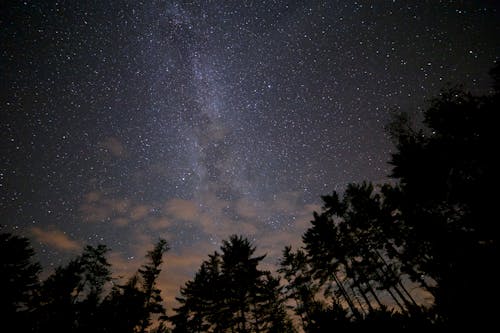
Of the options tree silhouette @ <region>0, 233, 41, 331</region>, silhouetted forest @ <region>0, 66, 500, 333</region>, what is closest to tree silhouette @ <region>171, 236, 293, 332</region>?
silhouetted forest @ <region>0, 66, 500, 333</region>

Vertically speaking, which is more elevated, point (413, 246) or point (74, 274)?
point (74, 274)

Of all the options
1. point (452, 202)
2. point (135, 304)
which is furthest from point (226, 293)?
point (452, 202)

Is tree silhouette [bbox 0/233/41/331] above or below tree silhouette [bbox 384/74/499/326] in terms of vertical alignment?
above

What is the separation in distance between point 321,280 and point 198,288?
1322 centimetres

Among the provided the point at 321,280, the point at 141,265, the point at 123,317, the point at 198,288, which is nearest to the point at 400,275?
the point at 321,280

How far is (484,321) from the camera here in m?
6.79

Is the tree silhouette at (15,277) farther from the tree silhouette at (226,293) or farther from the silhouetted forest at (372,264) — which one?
the tree silhouette at (226,293)

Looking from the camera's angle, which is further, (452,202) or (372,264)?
(372,264)

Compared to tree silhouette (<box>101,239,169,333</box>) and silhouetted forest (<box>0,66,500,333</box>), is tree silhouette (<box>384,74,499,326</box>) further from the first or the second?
tree silhouette (<box>101,239,169,333</box>)

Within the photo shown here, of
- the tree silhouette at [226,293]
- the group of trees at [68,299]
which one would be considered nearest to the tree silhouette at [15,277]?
the group of trees at [68,299]

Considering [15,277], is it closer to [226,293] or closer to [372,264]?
[226,293]

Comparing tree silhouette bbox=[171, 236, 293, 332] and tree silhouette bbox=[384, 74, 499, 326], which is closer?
tree silhouette bbox=[384, 74, 499, 326]

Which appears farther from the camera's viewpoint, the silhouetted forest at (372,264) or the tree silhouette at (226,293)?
the tree silhouette at (226,293)

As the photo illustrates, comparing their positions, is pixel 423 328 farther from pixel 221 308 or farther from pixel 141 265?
pixel 141 265
